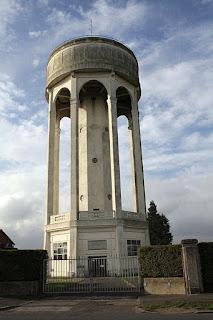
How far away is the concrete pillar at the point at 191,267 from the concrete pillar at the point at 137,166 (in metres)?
13.0

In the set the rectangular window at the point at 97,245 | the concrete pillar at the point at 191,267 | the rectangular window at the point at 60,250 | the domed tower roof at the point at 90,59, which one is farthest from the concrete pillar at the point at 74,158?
the concrete pillar at the point at 191,267

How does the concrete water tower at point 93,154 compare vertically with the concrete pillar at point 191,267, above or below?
above

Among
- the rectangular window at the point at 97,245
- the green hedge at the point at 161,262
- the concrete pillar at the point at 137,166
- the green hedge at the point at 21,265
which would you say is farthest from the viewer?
the concrete pillar at the point at 137,166

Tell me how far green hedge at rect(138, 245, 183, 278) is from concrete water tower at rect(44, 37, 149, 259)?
8248 mm

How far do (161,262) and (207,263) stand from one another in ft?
7.89

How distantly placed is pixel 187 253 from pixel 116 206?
10950 millimetres

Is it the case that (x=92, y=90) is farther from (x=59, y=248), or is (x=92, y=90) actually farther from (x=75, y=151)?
(x=59, y=248)

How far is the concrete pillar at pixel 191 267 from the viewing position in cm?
1505

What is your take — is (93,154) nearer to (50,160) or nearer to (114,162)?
(114,162)

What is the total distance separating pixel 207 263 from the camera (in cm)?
1564

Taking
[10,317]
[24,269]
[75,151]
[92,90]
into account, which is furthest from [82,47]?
[10,317]

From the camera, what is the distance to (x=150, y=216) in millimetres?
47312

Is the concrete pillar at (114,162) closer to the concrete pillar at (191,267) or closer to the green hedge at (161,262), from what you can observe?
the green hedge at (161,262)

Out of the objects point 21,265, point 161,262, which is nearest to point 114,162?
point 161,262
